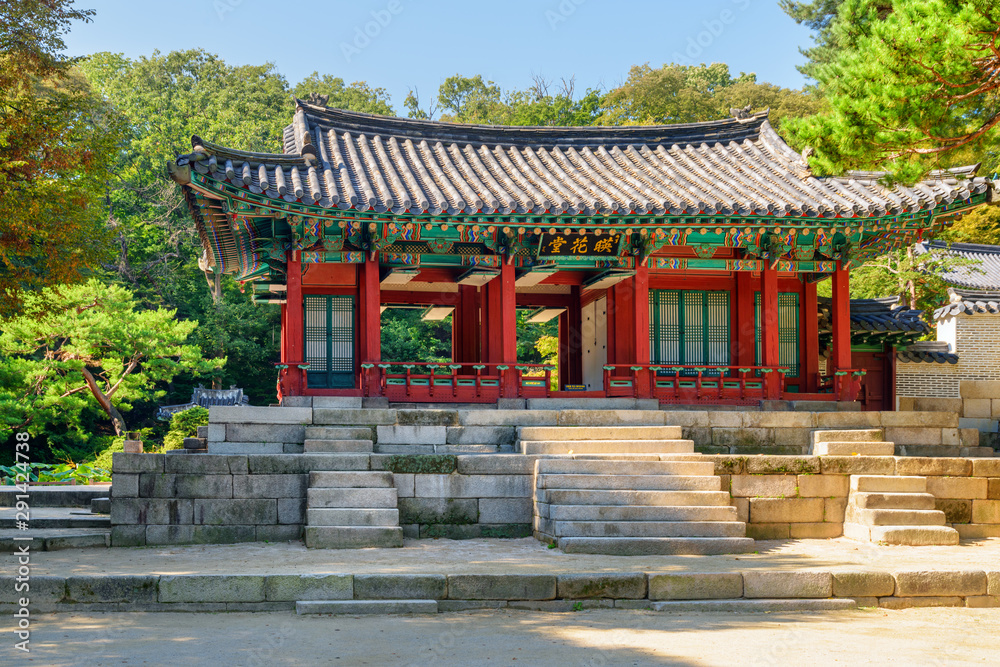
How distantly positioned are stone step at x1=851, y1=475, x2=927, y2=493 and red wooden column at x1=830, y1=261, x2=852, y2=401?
3.72 meters

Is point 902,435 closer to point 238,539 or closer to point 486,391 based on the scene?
point 486,391

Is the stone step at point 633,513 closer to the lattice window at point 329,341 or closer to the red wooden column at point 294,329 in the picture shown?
the red wooden column at point 294,329

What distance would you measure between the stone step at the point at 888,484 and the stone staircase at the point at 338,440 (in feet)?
22.2

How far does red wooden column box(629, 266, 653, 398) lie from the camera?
15.4 m

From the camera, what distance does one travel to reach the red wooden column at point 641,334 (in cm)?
1537

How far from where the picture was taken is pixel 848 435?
13.6 meters

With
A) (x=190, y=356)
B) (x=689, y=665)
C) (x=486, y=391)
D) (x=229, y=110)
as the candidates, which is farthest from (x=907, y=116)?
(x=229, y=110)

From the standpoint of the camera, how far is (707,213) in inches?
567

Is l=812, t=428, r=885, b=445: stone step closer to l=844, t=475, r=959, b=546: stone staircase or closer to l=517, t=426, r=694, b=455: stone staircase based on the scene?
l=844, t=475, r=959, b=546: stone staircase

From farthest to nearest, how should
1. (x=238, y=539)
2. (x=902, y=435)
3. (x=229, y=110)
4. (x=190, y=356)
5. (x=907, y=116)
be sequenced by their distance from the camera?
(x=229, y=110), (x=190, y=356), (x=902, y=435), (x=238, y=539), (x=907, y=116)

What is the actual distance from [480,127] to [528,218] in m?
5.04

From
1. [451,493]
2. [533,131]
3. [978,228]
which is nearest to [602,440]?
[451,493]

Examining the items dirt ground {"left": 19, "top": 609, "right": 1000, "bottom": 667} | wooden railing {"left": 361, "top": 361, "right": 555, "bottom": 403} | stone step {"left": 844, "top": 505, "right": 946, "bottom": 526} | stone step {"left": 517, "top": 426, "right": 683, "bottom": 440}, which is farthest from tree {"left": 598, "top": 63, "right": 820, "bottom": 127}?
dirt ground {"left": 19, "top": 609, "right": 1000, "bottom": 667}

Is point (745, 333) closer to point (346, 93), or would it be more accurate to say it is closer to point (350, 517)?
point (350, 517)
